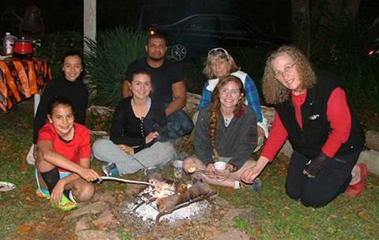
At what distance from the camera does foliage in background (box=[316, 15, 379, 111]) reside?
22.9ft

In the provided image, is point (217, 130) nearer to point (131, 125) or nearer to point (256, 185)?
point (256, 185)

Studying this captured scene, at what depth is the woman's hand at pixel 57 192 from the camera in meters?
3.75

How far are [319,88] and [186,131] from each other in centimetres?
197

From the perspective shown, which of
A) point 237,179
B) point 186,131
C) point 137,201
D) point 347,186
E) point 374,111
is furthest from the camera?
point 374,111

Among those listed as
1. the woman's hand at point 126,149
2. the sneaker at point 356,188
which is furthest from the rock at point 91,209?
the sneaker at point 356,188

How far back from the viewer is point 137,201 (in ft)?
12.8

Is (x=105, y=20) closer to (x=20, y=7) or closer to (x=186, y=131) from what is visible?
(x=20, y=7)

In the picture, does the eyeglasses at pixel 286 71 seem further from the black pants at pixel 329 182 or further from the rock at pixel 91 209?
the rock at pixel 91 209

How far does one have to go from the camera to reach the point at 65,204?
3.90 m

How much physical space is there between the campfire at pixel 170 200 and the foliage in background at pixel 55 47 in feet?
14.1

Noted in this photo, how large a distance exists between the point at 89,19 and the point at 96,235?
446cm

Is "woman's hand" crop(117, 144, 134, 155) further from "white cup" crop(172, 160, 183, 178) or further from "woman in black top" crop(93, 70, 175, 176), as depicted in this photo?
"white cup" crop(172, 160, 183, 178)

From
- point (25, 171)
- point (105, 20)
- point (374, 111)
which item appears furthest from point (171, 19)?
point (25, 171)

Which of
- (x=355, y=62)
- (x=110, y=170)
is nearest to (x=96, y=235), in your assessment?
(x=110, y=170)
